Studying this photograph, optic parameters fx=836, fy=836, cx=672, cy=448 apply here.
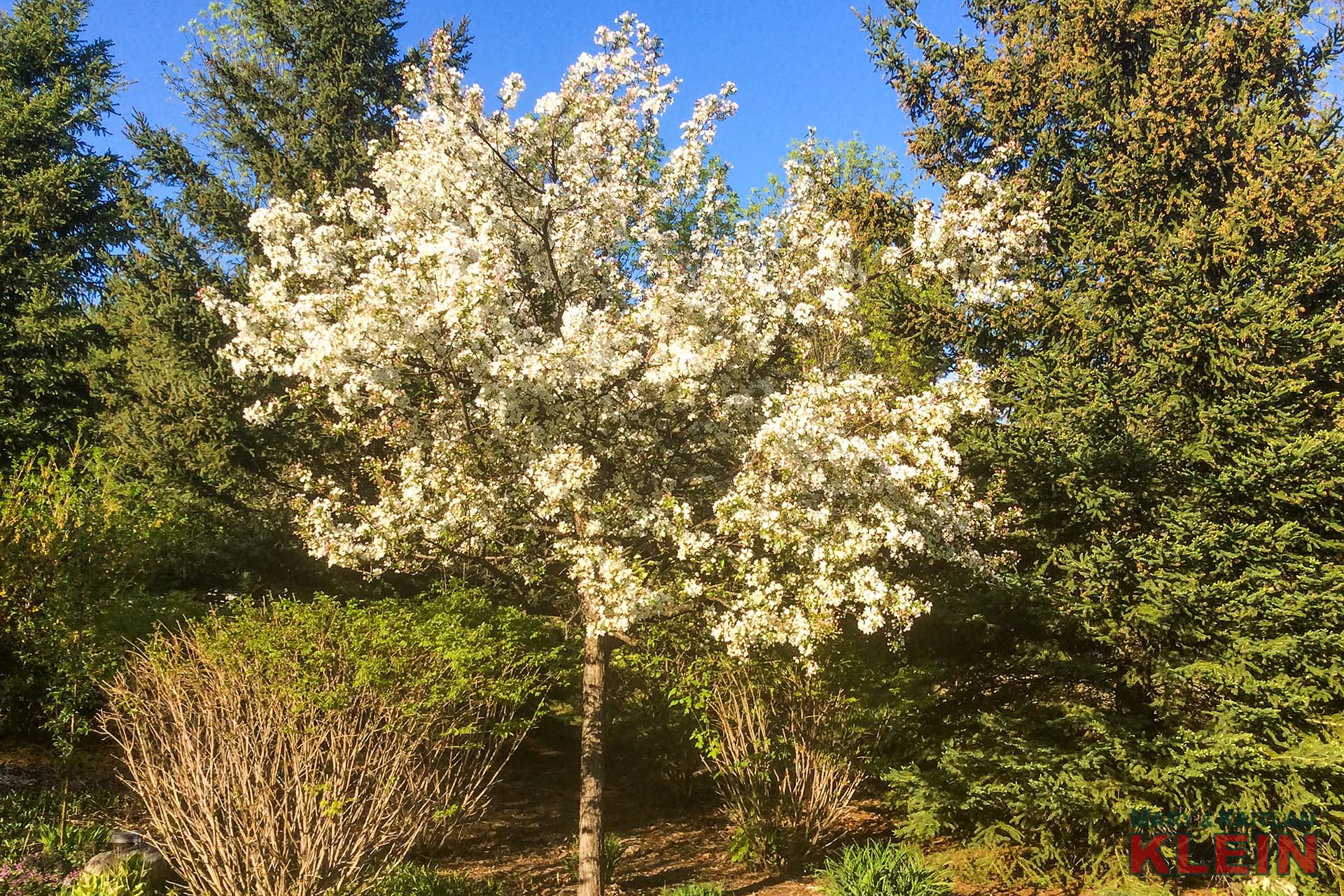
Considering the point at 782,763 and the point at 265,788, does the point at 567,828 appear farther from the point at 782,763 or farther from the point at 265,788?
the point at 265,788

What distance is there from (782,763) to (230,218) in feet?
48.1

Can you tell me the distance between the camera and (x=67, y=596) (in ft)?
30.3

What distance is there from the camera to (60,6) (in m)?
21.5

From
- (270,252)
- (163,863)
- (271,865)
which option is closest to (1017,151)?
(270,252)

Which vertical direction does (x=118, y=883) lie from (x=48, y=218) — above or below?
below

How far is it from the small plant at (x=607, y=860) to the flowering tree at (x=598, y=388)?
438 mm

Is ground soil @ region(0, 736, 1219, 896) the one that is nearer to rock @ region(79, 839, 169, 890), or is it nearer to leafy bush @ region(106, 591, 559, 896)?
rock @ region(79, 839, 169, 890)

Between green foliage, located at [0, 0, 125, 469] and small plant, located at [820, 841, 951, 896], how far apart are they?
51.0 feet

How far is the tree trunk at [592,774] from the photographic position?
7.64 metres

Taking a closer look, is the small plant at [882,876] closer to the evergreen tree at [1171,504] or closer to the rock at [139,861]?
the evergreen tree at [1171,504]

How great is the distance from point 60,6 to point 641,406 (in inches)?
908

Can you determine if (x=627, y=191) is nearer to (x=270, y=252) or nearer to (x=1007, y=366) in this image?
(x=270, y=252)

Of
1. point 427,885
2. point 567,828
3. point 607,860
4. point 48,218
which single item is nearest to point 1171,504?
point 607,860

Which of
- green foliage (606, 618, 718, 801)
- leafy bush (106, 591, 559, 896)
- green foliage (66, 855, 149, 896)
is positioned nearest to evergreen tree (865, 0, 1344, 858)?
green foliage (606, 618, 718, 801)
